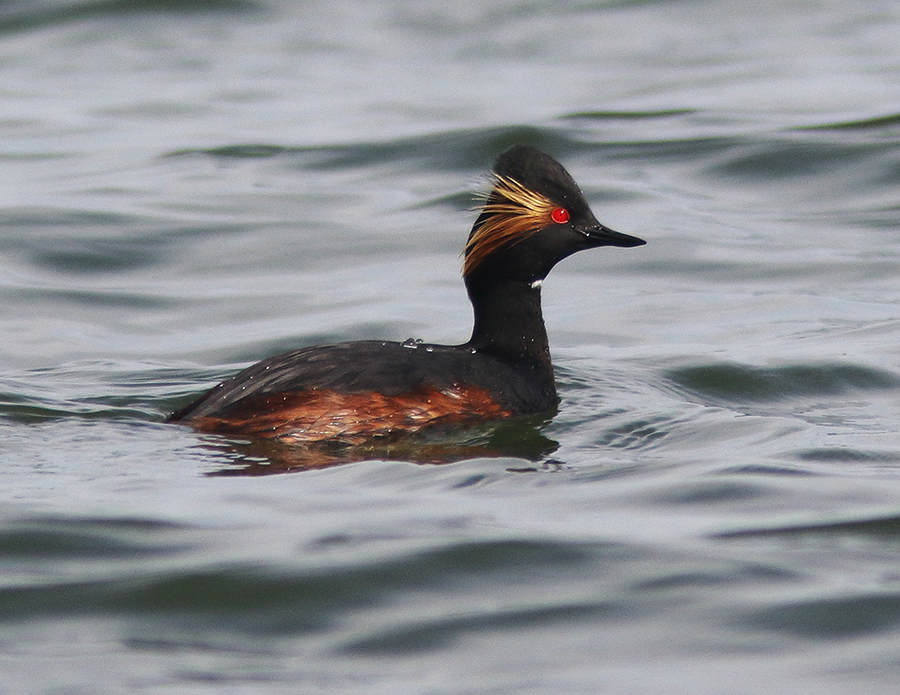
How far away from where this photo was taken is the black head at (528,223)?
7.12 meters

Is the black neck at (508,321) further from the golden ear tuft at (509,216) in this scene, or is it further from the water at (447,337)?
the water at (447,337)

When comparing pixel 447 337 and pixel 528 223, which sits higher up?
pixel 528 223

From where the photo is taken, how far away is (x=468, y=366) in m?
7.00

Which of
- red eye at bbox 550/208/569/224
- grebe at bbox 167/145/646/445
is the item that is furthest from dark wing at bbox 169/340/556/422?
red eye at bbox 550/208/569/224

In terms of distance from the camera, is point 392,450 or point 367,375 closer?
point 392,450

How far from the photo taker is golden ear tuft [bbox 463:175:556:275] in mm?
7125

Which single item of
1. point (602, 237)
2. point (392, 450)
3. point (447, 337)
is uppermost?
point (602, 237)

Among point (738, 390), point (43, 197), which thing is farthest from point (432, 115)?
point (738, 390)

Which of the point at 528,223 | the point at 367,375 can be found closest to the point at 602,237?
the point at 528,223

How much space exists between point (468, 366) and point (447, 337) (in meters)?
2.24

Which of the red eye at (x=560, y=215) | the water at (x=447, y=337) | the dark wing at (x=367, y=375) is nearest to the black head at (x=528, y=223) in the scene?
the red eye at (x=560, y=215)

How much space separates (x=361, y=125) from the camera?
1559cm

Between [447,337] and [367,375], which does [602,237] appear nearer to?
[367,375]

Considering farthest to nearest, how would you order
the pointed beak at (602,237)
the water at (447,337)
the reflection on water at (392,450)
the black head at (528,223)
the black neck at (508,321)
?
the black neck at (508,321) → the pointed beak at (602,237) → the black head at (528,223) → the reflection on water at (392,450) → the water at (447,337)
